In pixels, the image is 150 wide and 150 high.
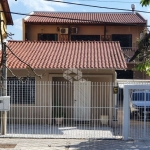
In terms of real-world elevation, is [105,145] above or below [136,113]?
below

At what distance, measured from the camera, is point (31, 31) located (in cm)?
2909

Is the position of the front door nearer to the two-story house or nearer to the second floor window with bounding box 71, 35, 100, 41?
the two-story house

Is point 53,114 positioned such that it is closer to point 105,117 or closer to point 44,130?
point 44,130

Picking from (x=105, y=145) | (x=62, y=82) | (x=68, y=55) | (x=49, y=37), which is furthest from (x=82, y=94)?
(x=49, y=37)

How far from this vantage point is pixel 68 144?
10.6m

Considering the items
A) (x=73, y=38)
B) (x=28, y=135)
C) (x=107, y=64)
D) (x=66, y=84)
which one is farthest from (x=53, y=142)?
(x=73, y=38)

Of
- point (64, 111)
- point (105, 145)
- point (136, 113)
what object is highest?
point (136, 113)

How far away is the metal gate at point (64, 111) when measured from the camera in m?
12.7

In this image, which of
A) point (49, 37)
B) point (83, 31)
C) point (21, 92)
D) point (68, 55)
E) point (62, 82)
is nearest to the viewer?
point (21, 92)

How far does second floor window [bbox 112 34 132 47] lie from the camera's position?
28.8 metres

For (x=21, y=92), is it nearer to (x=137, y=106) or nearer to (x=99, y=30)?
(x=137, y=106)

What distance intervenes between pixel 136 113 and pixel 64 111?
3.62 meters

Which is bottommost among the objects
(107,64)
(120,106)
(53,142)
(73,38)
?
(53,142)

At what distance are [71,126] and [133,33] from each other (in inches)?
664
